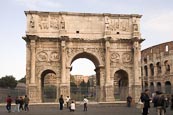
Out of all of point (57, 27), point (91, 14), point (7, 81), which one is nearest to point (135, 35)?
point (91, 14)

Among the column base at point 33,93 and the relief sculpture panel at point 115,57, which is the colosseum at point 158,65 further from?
the column base at point 33,93

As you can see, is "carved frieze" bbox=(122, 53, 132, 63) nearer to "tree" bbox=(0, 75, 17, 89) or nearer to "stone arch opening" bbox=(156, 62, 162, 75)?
"stone arch opening" bbox=(156, 62, 162, 75)

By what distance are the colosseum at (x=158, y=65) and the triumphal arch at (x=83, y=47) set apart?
863cm

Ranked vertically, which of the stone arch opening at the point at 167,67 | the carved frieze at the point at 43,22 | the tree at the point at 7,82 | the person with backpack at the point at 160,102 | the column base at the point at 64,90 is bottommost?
the person with backpack at the point at 160,102

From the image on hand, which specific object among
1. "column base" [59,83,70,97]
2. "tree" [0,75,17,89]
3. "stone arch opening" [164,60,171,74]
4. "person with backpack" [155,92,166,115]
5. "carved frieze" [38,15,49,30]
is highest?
"carved frieze" [38,15,49,30]

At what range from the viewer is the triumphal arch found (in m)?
28.8

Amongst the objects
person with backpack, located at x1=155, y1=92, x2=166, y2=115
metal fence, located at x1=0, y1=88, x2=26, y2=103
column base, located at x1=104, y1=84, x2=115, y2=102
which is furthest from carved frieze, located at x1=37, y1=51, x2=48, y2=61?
person with backpack, located at x1=155, y1=92, x2=166, y2=115

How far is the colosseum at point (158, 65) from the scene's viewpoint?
3947cm

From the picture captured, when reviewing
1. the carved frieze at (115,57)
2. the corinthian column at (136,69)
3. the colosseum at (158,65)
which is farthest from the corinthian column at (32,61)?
the colosseum at (158,65)

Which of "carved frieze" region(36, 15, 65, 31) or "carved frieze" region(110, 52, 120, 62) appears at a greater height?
"carved frieze" region(36, 15, 65, 31)

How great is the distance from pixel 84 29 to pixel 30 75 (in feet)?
21.2

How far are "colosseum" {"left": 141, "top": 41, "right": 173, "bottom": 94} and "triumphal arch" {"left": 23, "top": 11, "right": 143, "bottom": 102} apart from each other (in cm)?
Result: 863

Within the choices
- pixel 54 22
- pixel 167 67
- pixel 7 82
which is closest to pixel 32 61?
pixel 54 22

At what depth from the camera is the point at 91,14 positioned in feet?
99.2
